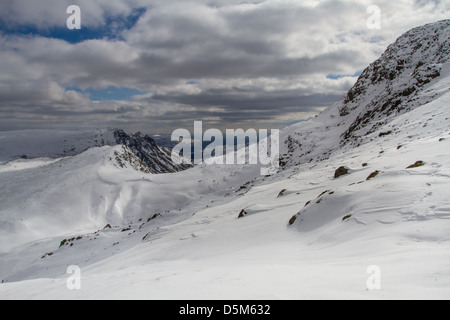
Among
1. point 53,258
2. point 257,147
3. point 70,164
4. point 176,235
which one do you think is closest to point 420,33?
point 257,147

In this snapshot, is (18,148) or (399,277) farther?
(18,148)

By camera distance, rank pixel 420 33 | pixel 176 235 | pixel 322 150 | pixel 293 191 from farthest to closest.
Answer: pixel 420 33 → pixel 322 150 → pixel 293 191 → pixel 176 235

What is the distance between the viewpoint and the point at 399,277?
11.6ft

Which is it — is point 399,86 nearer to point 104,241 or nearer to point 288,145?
point 288,145

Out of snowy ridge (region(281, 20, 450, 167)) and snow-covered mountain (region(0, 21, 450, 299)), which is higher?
snowy ridge (region(281, 20, 450, 167))

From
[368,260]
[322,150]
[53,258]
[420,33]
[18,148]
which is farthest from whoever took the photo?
[18,148]

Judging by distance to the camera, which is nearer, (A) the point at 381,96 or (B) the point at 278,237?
(B) the point at 278,237

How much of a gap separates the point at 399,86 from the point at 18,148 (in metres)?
228

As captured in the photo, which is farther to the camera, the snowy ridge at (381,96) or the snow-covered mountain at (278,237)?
the snowy ridge at (381,96)

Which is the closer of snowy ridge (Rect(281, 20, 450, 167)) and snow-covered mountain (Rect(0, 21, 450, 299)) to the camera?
snow-covered mountain (Rect(0, 21, 450, 299))

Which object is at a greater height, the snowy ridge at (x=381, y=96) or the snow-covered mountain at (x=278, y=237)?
the snowy ridge at (x=381, y=96)

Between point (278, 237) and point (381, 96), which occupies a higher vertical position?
point (381, 96)

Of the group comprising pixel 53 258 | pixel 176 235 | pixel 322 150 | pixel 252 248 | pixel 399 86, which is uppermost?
pixel 399 86

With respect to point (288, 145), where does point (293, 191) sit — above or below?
below
